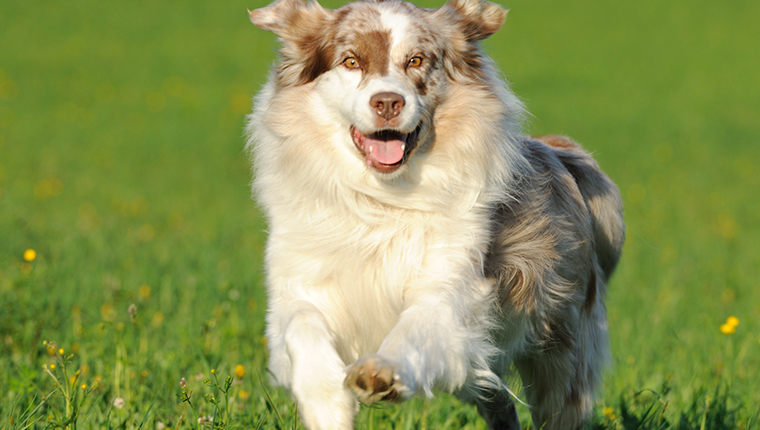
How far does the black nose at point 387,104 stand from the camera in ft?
11.1

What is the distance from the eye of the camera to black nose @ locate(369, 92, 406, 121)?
3.39m

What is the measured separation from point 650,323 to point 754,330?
747mm

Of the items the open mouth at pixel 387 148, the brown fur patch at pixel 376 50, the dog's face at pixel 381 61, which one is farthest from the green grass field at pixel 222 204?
the open mouth at pixel 387 148

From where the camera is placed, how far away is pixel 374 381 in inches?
110

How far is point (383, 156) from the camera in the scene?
3.56m

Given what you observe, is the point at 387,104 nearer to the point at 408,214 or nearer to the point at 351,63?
the point at 351,63

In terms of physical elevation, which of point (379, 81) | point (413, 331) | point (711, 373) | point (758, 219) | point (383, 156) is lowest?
point (758, 219)

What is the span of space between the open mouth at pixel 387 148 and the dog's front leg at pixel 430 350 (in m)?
0.61

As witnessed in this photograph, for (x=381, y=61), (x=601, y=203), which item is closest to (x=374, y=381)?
(x=381, y=61)

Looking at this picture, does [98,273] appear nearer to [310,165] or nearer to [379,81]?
[310,165]

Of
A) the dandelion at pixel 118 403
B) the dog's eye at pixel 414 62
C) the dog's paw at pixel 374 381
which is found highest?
the dog's eye at pixel 414 62

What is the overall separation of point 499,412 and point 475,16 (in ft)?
7.00

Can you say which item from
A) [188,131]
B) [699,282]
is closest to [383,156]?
[699,282]

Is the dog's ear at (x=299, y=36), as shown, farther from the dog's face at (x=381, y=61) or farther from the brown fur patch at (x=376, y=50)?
the brown fur patch at (x=376, y=50)
